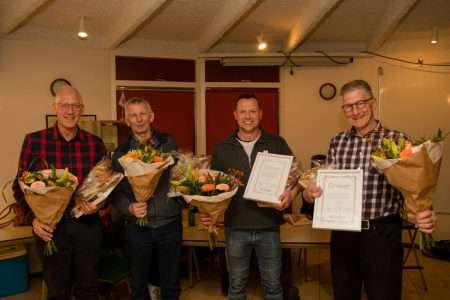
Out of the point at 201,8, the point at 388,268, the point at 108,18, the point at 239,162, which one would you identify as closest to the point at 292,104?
the point at 201,8

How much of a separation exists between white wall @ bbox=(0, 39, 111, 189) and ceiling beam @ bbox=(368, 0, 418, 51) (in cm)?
331

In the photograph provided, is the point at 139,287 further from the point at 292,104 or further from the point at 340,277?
the point at 292,104

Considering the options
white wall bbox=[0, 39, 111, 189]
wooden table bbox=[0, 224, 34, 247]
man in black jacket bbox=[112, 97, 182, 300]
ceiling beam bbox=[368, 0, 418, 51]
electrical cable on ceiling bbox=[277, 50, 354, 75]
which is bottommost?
wooden table bbox=[0, 224, 34, 247]

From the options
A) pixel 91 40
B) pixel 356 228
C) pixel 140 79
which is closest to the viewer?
pixel 356 228

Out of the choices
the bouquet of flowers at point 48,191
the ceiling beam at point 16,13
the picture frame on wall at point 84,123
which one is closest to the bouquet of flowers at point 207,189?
the bouquet of flowers at point 48,191

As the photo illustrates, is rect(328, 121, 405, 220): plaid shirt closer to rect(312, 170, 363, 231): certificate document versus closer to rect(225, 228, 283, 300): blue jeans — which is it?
rect(312, 170, 363, 231): certificate document

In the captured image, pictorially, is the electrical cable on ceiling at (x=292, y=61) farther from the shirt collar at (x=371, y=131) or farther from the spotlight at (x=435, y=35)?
the shirt collar at (x=371, y=131)

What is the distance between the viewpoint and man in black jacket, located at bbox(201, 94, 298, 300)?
7.45 feet

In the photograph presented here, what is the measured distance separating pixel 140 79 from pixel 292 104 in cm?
205

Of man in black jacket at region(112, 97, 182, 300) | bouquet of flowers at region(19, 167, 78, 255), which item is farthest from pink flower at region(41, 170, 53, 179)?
man in black jacket at region(112, 97, 182, 300)

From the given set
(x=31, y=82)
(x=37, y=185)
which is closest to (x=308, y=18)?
(x=31, y=82)

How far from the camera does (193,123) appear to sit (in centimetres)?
521

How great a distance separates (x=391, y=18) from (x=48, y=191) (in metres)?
3.76

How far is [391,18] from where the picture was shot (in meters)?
4.06
